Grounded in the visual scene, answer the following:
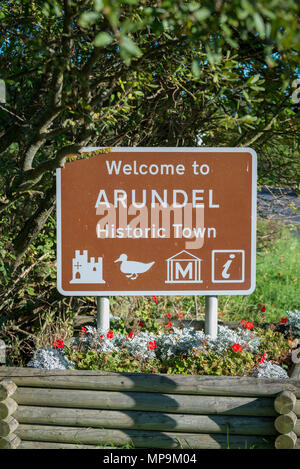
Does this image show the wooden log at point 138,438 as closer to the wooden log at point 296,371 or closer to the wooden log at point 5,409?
the wooden log at point 5,409

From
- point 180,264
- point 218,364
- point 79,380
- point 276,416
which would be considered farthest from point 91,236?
point 276,416

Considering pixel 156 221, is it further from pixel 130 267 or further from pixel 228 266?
pixel 228 266

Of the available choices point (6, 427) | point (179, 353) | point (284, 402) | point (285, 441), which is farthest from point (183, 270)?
point (6, 427)

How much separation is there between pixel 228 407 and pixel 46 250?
6.88 feet

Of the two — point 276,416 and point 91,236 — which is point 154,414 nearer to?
point 276,416

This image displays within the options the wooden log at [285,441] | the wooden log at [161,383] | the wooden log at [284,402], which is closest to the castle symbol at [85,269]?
the wooden log at [161,383]

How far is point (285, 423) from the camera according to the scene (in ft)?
8.25

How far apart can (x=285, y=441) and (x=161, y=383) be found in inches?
29.7

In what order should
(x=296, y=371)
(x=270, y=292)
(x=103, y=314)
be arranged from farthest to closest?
(x=270, y=292), (x=103, y=314), (x=296, y=371)

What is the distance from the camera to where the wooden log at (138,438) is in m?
2.60

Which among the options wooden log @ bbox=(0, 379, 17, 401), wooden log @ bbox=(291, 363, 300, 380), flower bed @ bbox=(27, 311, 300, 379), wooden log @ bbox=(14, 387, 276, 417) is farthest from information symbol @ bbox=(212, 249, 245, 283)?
wooden log @ bbox=(0, 379, 17, 401)

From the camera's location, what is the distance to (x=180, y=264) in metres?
3.32

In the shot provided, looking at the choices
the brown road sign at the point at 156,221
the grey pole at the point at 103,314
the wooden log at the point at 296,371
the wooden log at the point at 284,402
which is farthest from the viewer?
the grey pole at the point at 103,314
